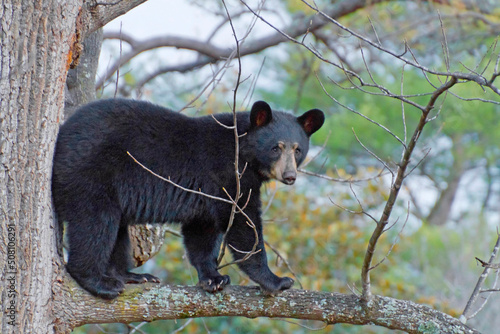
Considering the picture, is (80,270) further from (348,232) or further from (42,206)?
(348,232)

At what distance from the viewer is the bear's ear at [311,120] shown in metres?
4.62

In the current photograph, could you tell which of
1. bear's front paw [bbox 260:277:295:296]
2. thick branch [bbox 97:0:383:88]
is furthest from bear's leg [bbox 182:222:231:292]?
thick branch [bbox 97:0:383:88]

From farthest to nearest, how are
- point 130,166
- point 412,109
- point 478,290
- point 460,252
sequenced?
point 412,109
point 460,252
point 130,166
point 478,290

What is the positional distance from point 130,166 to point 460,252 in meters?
8.51

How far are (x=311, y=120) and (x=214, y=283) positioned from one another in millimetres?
1708

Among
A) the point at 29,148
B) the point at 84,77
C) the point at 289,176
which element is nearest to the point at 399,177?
the point at 289,176

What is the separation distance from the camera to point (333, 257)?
332 inches

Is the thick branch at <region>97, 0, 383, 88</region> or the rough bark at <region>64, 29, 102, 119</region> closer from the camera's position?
the rough bark at <region>64, 29, 102, 119</region>

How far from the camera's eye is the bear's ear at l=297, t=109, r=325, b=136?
4621mm

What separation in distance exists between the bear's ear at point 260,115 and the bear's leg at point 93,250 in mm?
1266

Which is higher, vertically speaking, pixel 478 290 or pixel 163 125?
pixel 163 125

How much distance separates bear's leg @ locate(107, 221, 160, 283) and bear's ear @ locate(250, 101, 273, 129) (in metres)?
1.23

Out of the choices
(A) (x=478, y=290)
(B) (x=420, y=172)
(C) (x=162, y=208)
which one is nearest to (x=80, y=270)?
(C) (x=162, y=208)

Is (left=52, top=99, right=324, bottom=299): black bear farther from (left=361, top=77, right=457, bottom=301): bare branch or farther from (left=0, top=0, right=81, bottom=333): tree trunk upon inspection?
(left=361, top=77, right=457, bottom=301): bare branch
